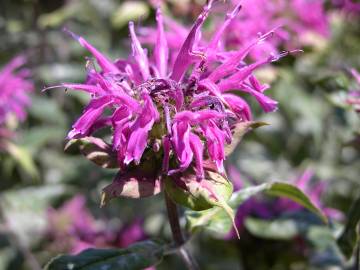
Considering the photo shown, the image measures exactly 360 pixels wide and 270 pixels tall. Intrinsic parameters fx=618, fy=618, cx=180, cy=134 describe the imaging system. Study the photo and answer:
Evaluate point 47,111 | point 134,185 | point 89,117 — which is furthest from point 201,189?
point 47,111

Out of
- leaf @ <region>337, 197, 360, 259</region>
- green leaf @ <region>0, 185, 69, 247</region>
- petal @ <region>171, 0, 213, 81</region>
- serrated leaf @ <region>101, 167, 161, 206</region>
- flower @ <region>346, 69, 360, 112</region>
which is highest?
petal @ <region>171, 0, 213, 81</region>

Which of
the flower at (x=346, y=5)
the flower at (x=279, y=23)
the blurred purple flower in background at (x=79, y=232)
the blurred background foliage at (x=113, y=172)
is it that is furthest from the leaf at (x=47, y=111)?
the flower at (x=346, y=5)

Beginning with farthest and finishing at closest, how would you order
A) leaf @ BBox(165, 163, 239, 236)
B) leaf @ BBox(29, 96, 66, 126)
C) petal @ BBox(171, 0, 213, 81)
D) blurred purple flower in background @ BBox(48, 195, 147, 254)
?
leaf @ BBox(29, 96, 66, 126) < blurred purple flower in background @ BBox(48, 195, 147, 254) < petal @ BBox(171, 0, 213, 81) < leaf @ BBox(165, 163, 239, 236)

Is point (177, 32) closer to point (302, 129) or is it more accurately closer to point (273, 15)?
point (273, 15)

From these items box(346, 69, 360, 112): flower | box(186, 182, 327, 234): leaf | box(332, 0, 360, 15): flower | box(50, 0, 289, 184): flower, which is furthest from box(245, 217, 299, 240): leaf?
box(332, 0, 360, 15): flower

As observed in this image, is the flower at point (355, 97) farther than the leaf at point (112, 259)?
Yes

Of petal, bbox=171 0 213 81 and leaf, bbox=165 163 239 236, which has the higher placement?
petal, bbox=171 0 213 81

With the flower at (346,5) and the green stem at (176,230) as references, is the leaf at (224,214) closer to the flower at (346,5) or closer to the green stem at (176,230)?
the green stem at (176,230)

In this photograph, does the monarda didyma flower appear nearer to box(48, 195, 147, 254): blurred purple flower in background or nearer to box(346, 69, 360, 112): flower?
box(346, 69, 360, 112): flower

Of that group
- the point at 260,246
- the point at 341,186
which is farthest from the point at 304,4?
the point at 260,246
